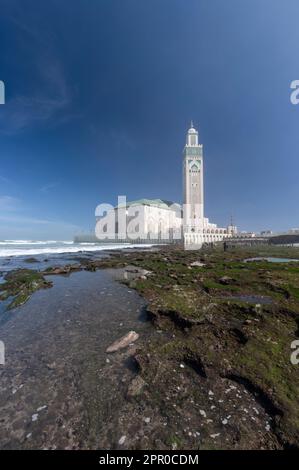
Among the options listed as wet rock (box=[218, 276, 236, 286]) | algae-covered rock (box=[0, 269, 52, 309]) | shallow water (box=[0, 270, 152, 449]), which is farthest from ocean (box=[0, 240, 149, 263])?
wet rock (box=[218, 276, 236, 286])

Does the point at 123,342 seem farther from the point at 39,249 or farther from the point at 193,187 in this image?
the point at 193,187

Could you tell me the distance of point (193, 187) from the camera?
10331cm

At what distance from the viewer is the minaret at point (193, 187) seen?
98.6 m

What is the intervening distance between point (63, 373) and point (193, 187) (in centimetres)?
10678

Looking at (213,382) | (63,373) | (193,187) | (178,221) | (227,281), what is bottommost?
(63,373)

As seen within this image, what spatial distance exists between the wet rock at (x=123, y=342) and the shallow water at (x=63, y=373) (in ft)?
0.60

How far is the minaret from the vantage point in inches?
3881

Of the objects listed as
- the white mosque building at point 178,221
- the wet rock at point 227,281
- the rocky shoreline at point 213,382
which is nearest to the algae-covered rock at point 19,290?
the rocky shoreline at point 213,382

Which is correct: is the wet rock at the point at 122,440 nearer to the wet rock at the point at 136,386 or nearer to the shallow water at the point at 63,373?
the shallow water at the point at 63,373

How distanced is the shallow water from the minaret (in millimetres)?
92569

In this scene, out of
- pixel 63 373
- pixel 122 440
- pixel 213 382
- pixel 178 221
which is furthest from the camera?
pixel 178 221

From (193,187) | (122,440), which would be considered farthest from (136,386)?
(193,187)

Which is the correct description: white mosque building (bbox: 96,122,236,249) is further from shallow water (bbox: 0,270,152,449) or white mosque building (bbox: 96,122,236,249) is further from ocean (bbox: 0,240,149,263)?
shallow water (bbox: 0,270,152,449)
